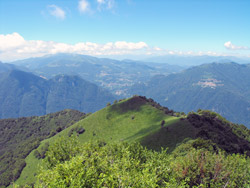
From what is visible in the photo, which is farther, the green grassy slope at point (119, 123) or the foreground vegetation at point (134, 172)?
the green grassy slope at point (119, 123)

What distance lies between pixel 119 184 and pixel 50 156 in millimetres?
24911

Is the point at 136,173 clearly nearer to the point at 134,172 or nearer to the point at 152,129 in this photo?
the point at 134,172

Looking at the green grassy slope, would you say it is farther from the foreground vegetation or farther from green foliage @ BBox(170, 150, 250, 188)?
green foliage @ BBox(170, 150, 250, 188)

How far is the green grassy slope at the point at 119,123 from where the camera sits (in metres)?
123

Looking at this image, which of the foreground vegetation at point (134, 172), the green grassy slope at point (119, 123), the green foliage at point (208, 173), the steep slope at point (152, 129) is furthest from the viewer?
the green grassy slope at point (119, 123)

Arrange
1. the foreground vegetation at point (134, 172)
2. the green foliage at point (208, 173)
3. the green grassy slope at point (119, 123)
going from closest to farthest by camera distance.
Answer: the foreground vegetation at point (134, 172) < the green foliage at point (208, 173) < the green grassy slope at point (119, 123)

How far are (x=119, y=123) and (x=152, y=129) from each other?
3657 centimetres

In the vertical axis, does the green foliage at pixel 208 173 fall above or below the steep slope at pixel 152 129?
above

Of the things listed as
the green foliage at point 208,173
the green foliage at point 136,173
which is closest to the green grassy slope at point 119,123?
the green foliage at point 208,173

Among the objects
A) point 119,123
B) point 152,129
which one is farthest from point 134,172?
point 119,123

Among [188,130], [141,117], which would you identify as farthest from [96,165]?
[141,117]

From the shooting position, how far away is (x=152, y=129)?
111 meters

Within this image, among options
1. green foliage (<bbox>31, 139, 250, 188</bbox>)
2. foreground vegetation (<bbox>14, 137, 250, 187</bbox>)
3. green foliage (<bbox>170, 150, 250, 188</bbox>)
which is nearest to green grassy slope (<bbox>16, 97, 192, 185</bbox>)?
foreground vegetation (<bbox>14, 137, 250, 187</bbox>)

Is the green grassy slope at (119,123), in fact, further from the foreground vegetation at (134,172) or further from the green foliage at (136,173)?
the green foliage at (136,173)
